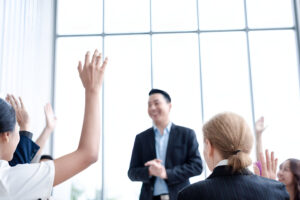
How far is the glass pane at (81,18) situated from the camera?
530 cm

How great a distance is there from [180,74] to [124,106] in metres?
0.99

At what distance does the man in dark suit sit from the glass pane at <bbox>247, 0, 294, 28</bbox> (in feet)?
9.65

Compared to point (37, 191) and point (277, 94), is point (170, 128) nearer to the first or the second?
point (37, 191)

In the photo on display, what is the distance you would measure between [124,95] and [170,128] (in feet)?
6.98

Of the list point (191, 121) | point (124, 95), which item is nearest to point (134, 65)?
point (124, 95)

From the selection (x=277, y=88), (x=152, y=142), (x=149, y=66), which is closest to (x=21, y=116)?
(x=152, y=142)

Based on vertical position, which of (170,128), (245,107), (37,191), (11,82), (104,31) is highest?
(104,31)

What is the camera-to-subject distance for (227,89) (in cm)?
491

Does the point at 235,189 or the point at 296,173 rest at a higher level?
the point at 235,189

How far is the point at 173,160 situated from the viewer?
9.12 ft

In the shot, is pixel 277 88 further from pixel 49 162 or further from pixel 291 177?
pixel 49 162

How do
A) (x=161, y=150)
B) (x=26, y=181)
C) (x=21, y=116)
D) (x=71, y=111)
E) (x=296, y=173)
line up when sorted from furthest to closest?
(x=71, y=111) < (x=161, y=150) < (x=296, y=173) < (x=21, y=116) < (x=26, y=181)

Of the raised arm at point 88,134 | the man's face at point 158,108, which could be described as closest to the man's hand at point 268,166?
the raised arm at point 88,134

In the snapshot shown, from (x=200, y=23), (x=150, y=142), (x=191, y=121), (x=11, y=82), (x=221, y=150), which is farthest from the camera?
(x=200, y=23)
